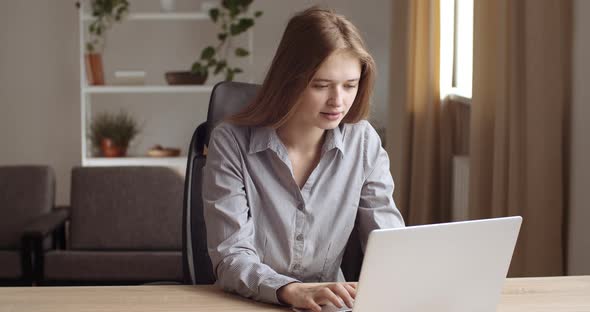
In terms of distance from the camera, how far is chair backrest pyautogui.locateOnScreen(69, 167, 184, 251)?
13.0 ft

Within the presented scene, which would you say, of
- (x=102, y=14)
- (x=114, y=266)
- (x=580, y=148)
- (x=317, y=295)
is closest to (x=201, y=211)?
(x=317, y=295)

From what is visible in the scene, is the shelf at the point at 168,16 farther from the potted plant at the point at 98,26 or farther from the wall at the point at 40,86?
the wall at the point at 40,86

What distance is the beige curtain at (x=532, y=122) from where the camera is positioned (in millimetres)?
2689

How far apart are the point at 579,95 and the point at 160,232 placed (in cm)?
196

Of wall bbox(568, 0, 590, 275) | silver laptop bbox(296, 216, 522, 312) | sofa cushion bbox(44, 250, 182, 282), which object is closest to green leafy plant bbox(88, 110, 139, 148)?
sofa cushion bbox(44, 250, 182, 282)

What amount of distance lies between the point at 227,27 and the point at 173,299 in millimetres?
4289

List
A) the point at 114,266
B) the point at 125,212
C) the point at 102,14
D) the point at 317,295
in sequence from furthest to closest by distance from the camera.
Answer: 1. the point at 102,14
2. the point at 125,212
3. the point at 114,266
4. the point at 317,295

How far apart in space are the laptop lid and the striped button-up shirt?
0.48 meters

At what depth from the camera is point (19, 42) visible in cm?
624

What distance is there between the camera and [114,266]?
388 cm

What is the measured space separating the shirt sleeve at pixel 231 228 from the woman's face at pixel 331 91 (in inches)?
7.8

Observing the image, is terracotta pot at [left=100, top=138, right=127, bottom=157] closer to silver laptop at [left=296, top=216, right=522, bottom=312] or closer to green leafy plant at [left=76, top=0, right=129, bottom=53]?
green leafy plant at [left=76, top=0, right=129, bottom=53]

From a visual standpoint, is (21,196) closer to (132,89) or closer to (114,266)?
(114,266)

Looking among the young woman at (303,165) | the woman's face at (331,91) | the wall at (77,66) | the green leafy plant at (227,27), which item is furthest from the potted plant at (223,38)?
the woman's face at (331,91)
